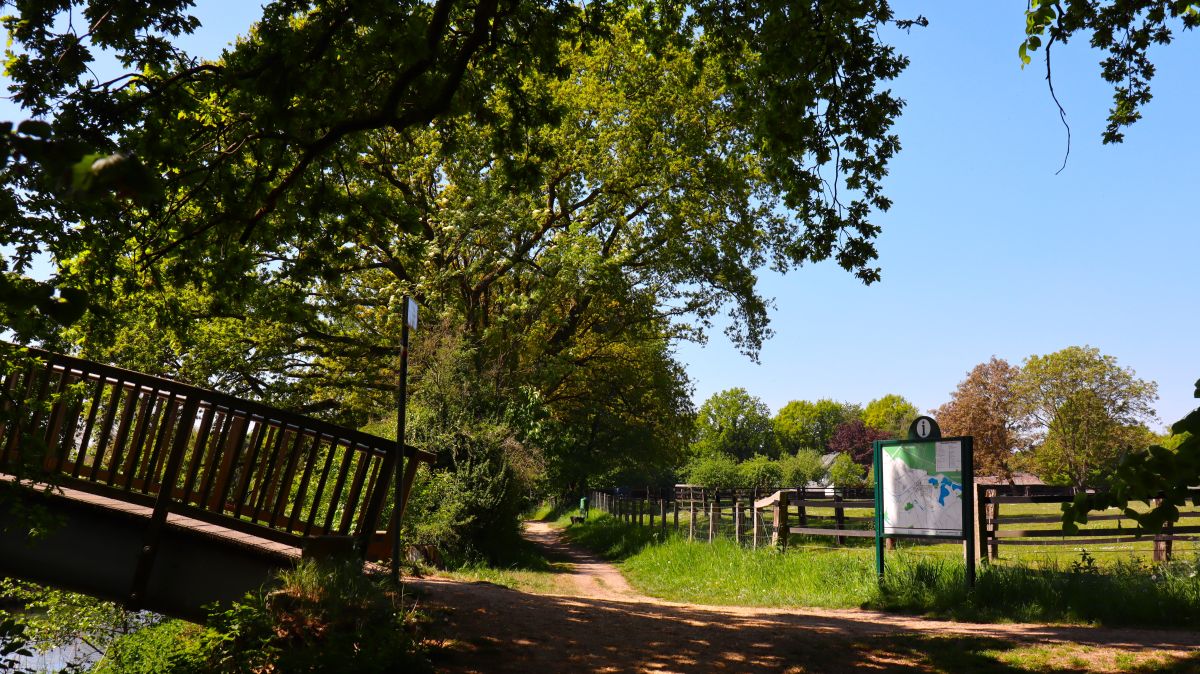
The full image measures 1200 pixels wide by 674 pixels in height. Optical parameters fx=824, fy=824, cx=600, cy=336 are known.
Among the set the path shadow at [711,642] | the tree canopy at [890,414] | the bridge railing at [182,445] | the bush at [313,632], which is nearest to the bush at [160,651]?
the bush at [313,632]

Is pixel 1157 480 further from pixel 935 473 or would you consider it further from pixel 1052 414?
pixel 1052 414

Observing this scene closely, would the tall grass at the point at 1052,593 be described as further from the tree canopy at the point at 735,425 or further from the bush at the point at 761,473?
the tree canopy at the point at 735,425

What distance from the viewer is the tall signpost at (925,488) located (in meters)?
11.0

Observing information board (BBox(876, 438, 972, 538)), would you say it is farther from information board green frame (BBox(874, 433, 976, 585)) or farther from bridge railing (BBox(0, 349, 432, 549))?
bridge railing (BBox(0, 349, 432, 549))

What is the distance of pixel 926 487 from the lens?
37.5 ft

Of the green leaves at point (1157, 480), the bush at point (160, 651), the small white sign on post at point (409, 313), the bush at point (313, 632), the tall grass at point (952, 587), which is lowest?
the bush at point (160, 651)

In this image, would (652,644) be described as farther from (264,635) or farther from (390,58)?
(390,58)

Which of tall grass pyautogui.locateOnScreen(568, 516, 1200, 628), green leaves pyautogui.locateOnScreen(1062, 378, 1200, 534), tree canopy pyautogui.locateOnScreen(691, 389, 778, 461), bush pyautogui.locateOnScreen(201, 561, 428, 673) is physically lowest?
bush pyautogui.locateOnScreen(201, 561, 428, 673)

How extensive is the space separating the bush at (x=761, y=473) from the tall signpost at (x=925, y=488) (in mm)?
57974

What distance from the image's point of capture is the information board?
11.1 m

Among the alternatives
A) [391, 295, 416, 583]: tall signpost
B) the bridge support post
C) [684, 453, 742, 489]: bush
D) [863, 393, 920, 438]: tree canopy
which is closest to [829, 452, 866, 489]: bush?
[684, 453, 742, 489]: bush

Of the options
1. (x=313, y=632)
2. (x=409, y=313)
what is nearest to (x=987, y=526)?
(x=409, y=313)

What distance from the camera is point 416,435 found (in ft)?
56.3

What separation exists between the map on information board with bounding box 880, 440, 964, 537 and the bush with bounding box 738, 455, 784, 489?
5805 centimetres
